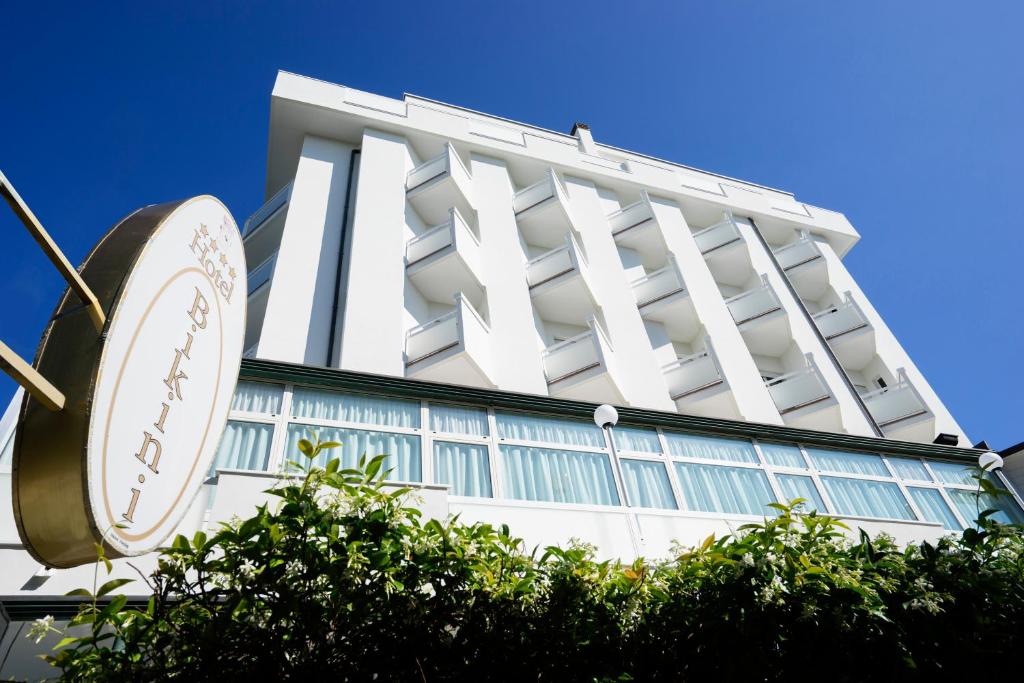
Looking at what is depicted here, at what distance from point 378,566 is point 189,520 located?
13.7ft

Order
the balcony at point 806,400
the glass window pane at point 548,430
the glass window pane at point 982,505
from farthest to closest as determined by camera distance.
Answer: the balcony at point 806,400, the glass window pane at point 982,505, the glass window pane at point 548,430

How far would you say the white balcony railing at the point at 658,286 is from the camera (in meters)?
18.2

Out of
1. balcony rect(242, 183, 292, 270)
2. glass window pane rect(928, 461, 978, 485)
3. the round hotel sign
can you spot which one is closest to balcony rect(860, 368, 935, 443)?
glass window pane rect(928, 461, 978, 485)

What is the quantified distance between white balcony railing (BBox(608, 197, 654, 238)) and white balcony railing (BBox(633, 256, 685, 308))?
2.09m

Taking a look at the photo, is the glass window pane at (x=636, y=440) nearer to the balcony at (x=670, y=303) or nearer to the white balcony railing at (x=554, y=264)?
the white balcony railing at (x=554, y=264)

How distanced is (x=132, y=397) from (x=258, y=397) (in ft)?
20.0

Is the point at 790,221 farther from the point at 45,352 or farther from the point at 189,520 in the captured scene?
the point at 45,352

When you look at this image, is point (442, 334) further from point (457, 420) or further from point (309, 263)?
point (457, 420)

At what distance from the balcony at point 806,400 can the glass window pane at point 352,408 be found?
10.9m

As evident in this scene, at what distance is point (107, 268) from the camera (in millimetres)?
2920

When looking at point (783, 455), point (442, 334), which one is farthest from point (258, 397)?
point (783, 455)

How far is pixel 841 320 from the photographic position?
20.1 metres

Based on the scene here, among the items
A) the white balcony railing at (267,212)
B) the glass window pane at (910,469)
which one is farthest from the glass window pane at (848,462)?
the white balcony railing at (267,212)

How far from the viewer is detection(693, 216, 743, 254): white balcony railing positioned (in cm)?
2131
